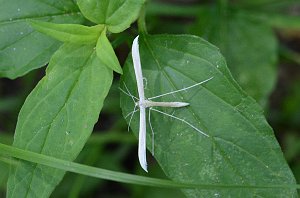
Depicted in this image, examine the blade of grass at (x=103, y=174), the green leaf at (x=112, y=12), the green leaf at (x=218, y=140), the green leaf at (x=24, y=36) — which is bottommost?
the blade of grass at (x=103, y=174)

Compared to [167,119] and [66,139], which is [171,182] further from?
[66,139]

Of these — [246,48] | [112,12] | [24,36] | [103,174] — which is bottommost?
[103,174]

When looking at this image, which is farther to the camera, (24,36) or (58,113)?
(24,36)

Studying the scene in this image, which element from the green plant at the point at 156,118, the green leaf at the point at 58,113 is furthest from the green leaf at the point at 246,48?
the green leaf at the point at 58,113

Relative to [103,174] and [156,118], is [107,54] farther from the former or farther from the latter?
[103,174]

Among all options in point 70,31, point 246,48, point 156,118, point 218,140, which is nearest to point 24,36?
point 70,31

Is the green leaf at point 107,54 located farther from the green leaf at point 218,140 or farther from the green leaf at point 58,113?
the green leaf at point 218,140
